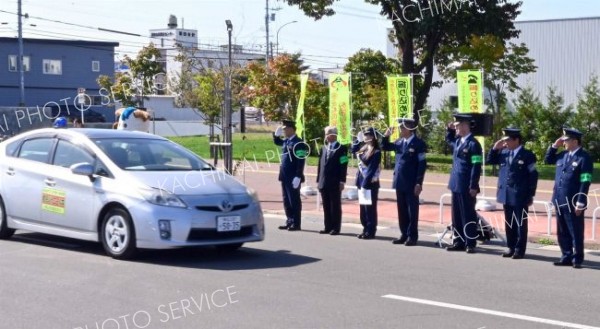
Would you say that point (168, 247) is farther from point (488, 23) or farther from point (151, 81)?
point (151, 81)

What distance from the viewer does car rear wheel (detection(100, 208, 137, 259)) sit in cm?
1009

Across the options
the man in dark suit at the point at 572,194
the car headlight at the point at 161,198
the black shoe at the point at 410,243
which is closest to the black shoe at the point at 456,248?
the black shoe at the point at 410,243

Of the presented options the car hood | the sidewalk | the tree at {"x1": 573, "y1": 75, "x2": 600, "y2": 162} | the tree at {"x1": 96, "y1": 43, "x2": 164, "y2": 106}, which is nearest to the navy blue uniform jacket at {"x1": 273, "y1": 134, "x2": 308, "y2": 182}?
the sidewalk

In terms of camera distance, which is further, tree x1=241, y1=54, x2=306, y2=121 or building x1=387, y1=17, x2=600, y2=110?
building x1=387, y1=17, x2=600, y2=110

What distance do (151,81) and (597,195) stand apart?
31.1 meters

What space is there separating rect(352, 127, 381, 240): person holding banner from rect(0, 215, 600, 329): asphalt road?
97 cm

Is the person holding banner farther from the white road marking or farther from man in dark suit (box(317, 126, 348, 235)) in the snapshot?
the white road marking

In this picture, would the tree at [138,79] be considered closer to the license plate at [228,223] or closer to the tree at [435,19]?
the tree at [435,19]

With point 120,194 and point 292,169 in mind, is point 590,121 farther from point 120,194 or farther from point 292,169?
point 120,194

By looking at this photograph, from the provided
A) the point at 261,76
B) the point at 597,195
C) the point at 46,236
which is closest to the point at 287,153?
the point at 46,236

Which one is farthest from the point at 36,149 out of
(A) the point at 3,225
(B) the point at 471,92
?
(B) the point at 471,92

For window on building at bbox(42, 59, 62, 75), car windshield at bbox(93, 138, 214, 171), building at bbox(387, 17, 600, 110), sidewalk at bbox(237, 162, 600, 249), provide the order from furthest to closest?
window on building at bbox(42, 59, 62, 75)
building at bbox(387, 17, 600, 110)
sidewalk at bbox(237, 162, 600, 249)
car windshield at bbox(93, 138, 214, 171)

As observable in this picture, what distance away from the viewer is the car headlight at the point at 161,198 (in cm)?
997

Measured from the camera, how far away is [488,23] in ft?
87.4
